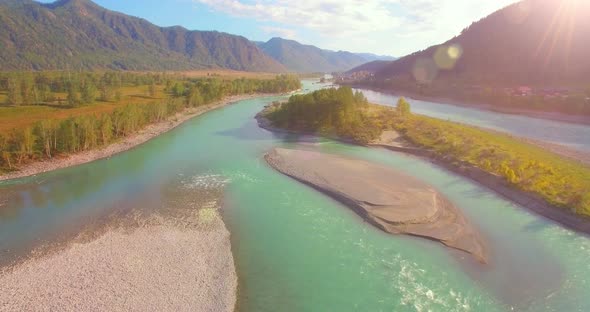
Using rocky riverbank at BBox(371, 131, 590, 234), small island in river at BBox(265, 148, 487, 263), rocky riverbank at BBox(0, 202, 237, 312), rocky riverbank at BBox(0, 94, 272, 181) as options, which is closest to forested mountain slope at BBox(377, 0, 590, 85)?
rocky riverbank at BBox(371, 131, 590, 234)

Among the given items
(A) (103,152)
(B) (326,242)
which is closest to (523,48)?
(B) (326,242)

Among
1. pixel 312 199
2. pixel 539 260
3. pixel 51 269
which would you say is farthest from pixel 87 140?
pixel 539 260

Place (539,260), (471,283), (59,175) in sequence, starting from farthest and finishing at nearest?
(59,175)
(539,260)
(471,283)

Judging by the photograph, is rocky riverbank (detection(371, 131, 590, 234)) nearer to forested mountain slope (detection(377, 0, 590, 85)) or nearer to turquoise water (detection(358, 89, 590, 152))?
turquoise water (detection(358, 89, 590, 152))

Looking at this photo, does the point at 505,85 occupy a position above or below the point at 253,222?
above

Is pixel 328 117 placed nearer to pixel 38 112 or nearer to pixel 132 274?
pixel 132 274

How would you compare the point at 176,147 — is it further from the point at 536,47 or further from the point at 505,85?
the point at 536,47
